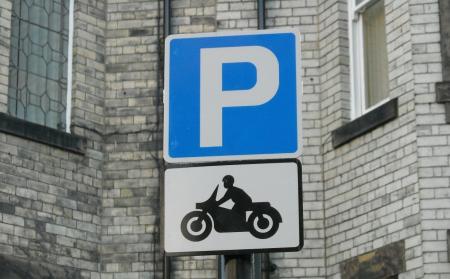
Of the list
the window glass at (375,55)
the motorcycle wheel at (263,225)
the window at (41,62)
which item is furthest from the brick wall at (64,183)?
the motorcycle wheel at (263,225)

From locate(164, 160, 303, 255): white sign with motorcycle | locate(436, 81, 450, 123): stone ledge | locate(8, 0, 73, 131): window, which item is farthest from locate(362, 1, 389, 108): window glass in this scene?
locate(164, 160, 303, 255): white sign with motorcycle

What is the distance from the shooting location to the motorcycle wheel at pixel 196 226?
5316mm

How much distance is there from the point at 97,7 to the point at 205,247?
9.27 m

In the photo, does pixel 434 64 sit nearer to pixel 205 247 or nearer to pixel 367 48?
pixel 367 48

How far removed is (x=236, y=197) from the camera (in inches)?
211

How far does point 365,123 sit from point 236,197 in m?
7.48

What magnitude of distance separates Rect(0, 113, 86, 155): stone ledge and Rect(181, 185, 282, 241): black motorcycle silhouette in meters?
7.58

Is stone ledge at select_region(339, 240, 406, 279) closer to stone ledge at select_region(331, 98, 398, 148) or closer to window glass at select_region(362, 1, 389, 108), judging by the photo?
stone ledge at select_region(331, 98, 398, 148)

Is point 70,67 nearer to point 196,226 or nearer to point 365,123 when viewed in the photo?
point 365,123

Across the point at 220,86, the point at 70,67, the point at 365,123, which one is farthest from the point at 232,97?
the point at 70,67

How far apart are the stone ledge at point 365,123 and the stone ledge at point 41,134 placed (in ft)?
9.06

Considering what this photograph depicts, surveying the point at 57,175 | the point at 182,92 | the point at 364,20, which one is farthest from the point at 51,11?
the point at 182,92

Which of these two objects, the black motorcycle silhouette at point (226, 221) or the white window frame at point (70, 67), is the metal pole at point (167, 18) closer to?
the white window frame at point (70, 67)

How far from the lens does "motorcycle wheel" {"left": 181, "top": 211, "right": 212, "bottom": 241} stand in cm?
532
